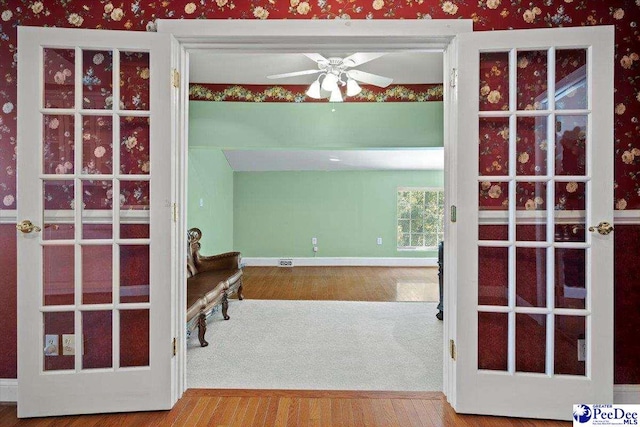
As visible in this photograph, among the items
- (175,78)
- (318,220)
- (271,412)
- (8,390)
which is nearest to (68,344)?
(8,390)

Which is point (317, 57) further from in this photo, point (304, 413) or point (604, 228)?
point (304, 413)

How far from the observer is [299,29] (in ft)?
6.41

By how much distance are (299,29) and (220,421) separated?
201 cm

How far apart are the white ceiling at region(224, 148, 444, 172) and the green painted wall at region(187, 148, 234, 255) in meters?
0.39

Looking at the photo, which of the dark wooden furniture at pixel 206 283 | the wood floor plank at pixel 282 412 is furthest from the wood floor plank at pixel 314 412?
the dark wooden furniture at pixel 206 283

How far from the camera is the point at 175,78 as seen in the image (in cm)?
195

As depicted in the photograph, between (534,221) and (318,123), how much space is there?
2.96 meters

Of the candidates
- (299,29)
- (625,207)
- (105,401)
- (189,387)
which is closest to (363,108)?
(299,29)

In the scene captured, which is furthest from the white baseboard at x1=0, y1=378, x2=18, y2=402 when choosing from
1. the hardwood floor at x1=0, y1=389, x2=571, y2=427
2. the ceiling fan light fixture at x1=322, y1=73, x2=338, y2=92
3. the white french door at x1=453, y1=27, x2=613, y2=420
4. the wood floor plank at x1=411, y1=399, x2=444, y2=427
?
the ceiling fan light fixture at x1=322, y1=73, x2=338, y2=92

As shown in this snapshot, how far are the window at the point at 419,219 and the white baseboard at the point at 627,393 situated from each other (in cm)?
539

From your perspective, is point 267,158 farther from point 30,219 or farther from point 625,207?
point 625,207

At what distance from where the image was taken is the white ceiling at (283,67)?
142 inches

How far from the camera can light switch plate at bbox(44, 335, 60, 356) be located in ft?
6.28

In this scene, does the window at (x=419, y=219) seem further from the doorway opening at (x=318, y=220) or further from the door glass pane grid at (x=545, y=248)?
the door glass pane grid at (x=545, y=248)
